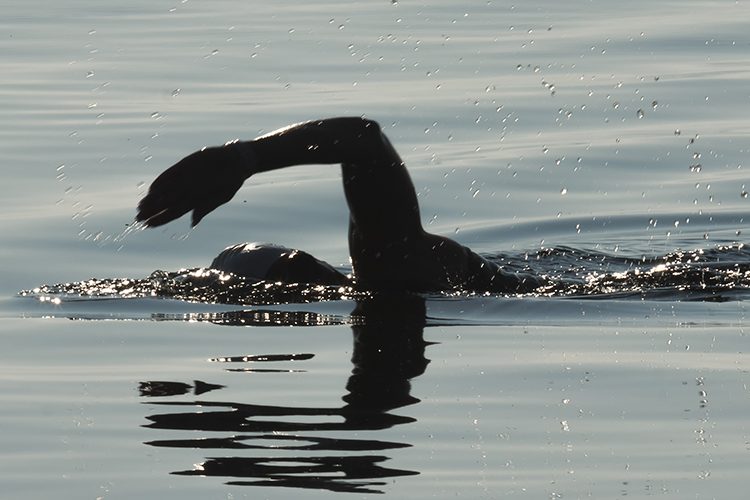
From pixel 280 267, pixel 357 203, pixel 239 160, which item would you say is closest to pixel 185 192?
pixel 239 160

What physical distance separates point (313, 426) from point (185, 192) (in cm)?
167

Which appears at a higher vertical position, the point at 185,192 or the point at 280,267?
the point at 185,192

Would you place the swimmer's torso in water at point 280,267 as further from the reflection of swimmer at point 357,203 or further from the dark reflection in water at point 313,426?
the dark reflection in water at point 313,426

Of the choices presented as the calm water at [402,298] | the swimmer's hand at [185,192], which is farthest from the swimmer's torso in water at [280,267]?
the swimmer's hand at [185,192]

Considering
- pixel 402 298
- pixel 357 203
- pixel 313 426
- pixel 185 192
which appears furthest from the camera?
pixel 402 298

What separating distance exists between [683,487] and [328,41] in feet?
51.7

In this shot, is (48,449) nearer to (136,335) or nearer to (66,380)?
(66,380)

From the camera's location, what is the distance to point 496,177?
543 inches

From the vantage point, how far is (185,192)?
7977 mm

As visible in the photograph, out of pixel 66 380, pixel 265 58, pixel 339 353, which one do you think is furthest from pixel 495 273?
pixel 265 58

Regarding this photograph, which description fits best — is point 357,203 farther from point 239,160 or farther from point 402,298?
point 239,160

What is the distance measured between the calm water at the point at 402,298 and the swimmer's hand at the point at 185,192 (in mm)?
607

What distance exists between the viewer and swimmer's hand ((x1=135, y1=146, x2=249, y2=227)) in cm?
797

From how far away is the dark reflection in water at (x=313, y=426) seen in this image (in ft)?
19.7
